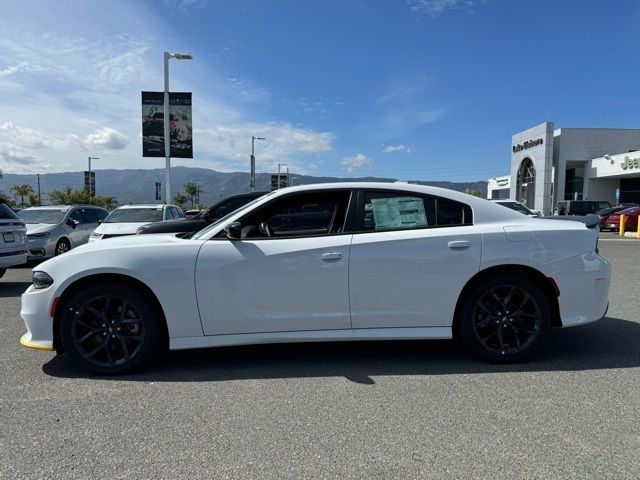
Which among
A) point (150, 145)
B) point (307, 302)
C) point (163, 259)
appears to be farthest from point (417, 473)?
point (150, 145)

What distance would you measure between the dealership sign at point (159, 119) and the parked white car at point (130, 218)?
10242 mm

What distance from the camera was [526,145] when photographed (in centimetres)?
4575

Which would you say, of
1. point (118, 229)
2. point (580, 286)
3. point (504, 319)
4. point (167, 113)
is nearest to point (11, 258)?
point (118, 229)

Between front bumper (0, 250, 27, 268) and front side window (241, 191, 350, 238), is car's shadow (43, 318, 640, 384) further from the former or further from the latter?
front bumper (0, 250, 27, 268)

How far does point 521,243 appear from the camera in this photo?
4.06 metres

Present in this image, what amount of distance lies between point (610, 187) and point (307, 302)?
160 feet

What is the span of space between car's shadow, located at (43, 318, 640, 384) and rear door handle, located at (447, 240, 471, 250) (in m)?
1.05

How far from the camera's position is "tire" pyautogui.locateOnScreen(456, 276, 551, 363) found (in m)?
4.07

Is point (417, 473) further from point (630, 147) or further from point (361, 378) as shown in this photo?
point (630, 147)

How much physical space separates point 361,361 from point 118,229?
8500mm

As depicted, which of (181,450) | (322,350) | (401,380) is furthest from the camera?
(322,350)

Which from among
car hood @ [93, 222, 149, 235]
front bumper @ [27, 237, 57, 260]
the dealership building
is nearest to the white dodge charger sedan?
car hood @ [93, 222, 149, 235]

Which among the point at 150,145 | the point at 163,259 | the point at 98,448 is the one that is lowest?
the point at 98,448

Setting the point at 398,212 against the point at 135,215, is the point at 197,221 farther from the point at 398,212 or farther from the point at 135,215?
the point at 398,212
